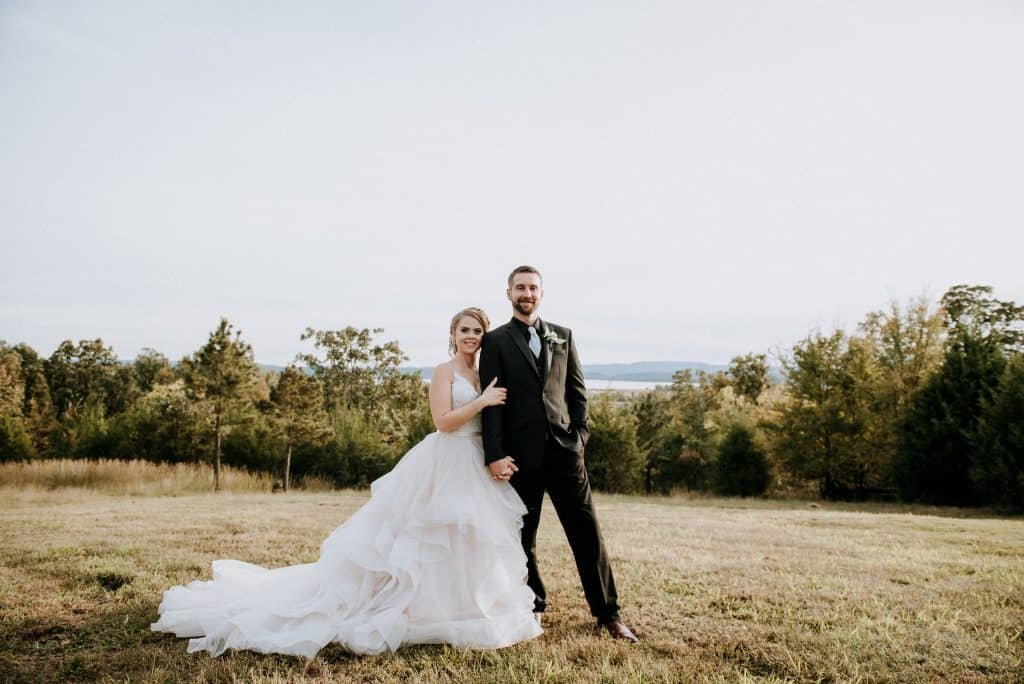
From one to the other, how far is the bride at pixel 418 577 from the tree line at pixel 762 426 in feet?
52.2

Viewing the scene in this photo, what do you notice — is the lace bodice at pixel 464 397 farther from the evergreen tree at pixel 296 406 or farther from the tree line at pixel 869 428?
the tree line at pixel 869 428

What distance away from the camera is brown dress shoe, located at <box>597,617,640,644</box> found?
4285 mm

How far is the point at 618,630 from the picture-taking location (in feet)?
14.3

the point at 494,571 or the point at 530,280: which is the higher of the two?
the point at 530,280

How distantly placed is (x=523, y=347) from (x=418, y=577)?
1.78m

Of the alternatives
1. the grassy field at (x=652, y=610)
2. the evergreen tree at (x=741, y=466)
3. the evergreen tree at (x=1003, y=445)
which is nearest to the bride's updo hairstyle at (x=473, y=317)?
the grassy field at (x=652, y=610)

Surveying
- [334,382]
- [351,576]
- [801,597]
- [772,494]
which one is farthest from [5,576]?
[334,382]

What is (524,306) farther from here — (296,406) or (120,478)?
(120,478)

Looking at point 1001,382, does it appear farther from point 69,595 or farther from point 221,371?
point 221,371

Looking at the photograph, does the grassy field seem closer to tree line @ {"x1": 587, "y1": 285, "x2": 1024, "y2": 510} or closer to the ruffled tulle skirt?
the ruffled tulle skirt

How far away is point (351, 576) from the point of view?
14.7 ft

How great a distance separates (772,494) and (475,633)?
23.6 metres

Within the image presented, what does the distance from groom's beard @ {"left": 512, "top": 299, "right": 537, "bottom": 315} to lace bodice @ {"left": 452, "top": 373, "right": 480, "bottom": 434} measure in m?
0.69

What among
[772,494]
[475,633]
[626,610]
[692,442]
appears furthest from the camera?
[692,442]
